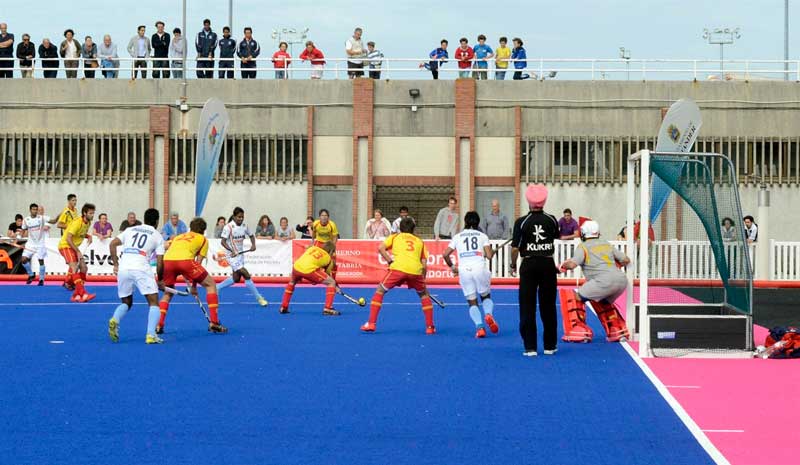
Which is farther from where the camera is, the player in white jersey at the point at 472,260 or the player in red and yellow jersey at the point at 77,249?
the player in red and yellow jersey at the point at 77,249

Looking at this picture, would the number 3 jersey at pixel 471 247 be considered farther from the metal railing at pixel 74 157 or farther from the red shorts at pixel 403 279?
the metal railing at pixel 74 157

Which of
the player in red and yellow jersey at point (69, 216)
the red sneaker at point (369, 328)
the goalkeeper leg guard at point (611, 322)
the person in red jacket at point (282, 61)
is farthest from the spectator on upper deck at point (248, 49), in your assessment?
the goalkeeper leg guard at point (611, 322)

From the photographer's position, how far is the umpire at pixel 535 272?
14.1m

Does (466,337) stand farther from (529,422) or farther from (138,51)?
(138,51)

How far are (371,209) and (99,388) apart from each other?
27.7 meters

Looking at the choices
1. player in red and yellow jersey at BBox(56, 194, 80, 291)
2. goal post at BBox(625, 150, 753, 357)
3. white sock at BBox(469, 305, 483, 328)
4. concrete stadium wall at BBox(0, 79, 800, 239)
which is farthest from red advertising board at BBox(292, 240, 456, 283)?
white sock at BBox(469, 305, 483, 328)

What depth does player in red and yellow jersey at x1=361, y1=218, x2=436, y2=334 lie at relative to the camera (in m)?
17.0

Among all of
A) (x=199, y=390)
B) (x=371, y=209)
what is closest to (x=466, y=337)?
(x=199, y=390)

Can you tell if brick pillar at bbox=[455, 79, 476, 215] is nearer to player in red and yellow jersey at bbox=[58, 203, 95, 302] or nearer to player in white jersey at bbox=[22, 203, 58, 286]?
player in white jersey at bbox=[22, 203, 58, 286]

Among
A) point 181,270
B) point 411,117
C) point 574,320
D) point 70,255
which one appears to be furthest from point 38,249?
point 574,320

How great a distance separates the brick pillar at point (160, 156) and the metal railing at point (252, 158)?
0.66ft

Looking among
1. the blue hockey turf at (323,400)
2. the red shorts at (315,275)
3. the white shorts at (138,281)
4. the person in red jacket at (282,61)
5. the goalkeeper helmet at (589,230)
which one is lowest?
the blue hockey turf at (323,400)

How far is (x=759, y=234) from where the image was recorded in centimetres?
3064

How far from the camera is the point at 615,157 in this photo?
38.7 meters
